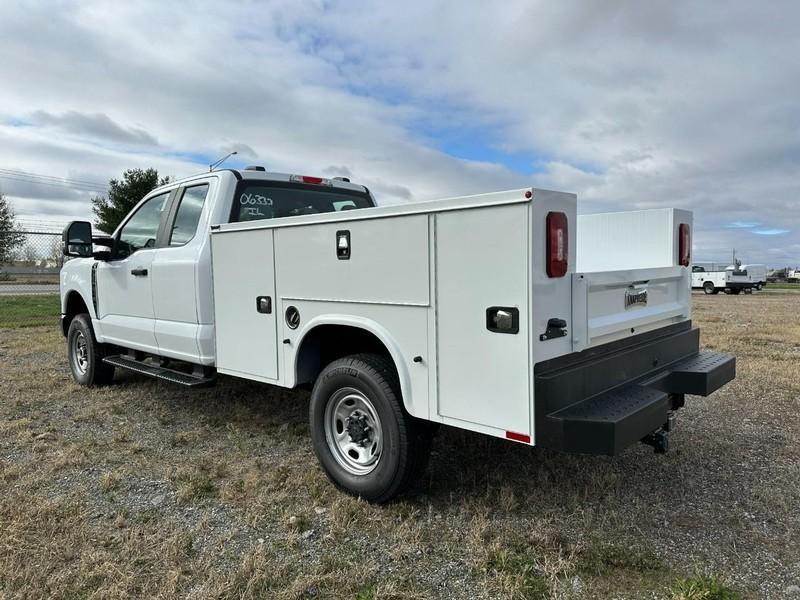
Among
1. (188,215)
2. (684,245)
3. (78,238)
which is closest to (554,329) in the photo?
(684,245)

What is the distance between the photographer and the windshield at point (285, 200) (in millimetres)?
4629

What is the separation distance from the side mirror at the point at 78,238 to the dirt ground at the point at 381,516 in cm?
151

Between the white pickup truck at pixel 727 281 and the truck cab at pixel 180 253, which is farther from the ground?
the truck cab at pixel 180 253

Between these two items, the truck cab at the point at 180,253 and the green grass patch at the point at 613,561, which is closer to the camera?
the green grass patch at the point at 613,561

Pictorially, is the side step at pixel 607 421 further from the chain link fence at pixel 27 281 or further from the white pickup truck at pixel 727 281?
the white pickup truck at pixel 727 281

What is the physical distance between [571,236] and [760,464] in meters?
2.55

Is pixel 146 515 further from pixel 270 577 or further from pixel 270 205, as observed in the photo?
pixel 270 205

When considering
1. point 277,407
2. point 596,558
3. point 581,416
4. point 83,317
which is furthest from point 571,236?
point 83,317

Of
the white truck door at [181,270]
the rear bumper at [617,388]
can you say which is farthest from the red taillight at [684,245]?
the white truck door at [181,270]

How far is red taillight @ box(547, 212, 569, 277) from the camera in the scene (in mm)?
2680

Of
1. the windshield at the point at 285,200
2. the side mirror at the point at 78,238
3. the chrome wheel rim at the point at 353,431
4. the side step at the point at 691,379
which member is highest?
the windshield at the point at 285,200

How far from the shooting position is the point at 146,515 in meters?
3.32

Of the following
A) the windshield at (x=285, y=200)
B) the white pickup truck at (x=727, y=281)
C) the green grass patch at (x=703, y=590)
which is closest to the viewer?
the green grass patch at (x=703, y=590)

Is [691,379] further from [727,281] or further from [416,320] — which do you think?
[727,281]
